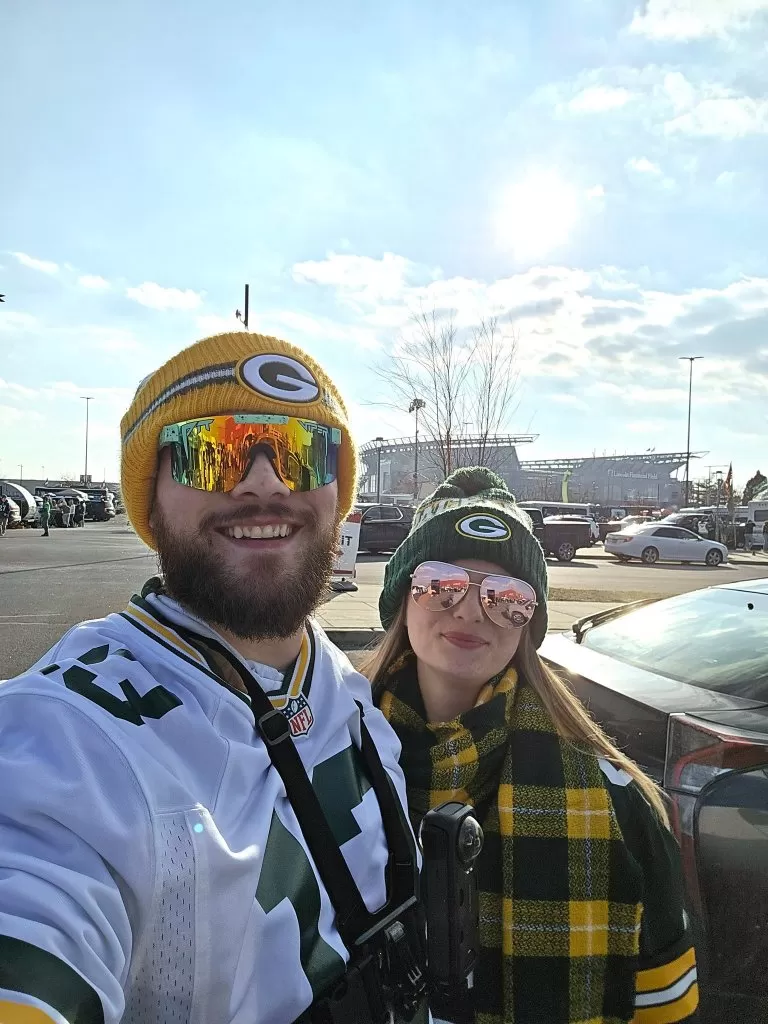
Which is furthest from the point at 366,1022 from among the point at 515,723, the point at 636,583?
the point at 636,583

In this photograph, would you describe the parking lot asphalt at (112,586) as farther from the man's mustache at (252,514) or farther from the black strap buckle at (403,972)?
the black strap buckle at (403,972)

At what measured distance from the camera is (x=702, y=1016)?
237 centimetres

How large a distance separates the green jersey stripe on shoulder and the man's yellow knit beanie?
39.9 inches

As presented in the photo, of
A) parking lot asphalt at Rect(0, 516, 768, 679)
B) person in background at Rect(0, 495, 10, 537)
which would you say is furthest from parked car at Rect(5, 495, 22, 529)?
parking lot asphalt at Rect(0, 516, 768, 679)

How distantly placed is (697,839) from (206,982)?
192 centimetres

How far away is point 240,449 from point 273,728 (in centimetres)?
66

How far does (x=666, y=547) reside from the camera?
26.5m

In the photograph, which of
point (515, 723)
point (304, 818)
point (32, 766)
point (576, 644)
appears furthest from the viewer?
point (576, 644)

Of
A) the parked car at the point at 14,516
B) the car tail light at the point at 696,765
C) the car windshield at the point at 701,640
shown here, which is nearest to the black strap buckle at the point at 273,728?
the car tail light at the point at 696,765

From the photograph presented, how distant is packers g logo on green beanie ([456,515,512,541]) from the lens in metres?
2.08

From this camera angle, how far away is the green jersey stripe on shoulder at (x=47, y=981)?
809 millimetres

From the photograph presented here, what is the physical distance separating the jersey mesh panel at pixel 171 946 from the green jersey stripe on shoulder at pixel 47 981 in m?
0.12

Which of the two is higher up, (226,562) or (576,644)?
(226,562)

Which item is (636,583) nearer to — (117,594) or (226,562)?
(117,594)
